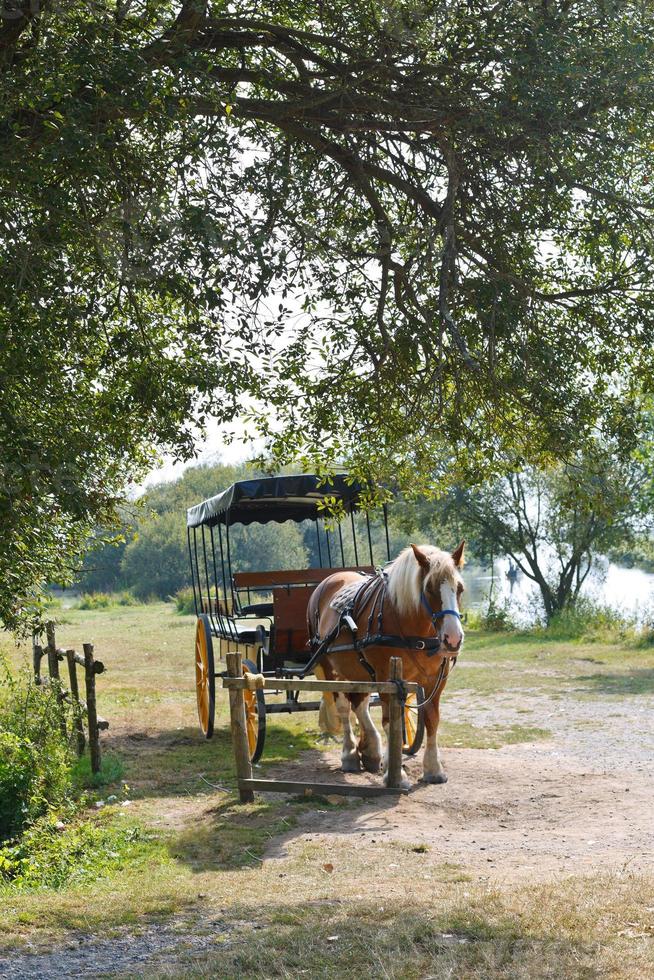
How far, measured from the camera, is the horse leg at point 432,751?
9195 millimetres

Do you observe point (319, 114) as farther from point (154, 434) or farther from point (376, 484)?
point (376, 484)

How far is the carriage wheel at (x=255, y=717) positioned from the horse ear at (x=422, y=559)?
5.92 ft

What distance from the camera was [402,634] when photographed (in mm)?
8969

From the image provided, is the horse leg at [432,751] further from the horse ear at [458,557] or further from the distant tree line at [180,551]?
the distant tree line at [180,551]

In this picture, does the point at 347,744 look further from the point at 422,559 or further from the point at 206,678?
the point at 206,678

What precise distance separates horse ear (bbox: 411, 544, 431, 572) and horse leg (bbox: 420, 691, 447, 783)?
1255 mm

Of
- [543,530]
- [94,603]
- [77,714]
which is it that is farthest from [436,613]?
[94,603]

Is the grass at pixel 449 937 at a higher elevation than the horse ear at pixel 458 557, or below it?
below

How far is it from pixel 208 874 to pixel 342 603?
3.57 meters

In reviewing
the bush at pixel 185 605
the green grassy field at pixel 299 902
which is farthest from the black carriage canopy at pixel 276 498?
the bush at pixel 185 605

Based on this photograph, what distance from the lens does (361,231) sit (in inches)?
354

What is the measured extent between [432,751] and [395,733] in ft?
3.29

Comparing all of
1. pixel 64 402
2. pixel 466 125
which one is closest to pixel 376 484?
pixel 64 402

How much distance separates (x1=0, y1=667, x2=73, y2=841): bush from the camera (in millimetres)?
8523
